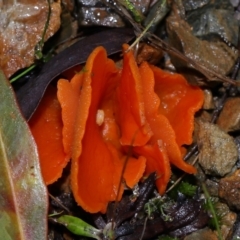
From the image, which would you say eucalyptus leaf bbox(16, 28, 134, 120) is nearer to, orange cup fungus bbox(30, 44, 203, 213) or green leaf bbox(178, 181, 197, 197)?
orange cup fungus bbox(30, 44, 203, 213)

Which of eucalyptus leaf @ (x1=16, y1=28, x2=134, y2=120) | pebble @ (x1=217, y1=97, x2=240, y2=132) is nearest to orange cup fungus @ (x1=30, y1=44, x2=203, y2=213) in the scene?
eucalyptus leaf @ (x1=16, y1=28, x2=134, y2=120)

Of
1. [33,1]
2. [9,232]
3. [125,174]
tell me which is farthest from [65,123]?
[33,1]

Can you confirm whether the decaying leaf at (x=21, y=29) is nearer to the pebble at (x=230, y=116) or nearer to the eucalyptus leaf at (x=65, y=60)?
the eucalyptus leaf at (x=65, y=60)

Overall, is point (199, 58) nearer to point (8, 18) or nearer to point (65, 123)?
point (65, 123)

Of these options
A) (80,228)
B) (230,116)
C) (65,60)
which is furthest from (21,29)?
(230,116)

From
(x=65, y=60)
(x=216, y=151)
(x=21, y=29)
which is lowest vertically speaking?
(x=216, y=151)

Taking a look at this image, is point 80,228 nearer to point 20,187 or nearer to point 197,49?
point 20,187
